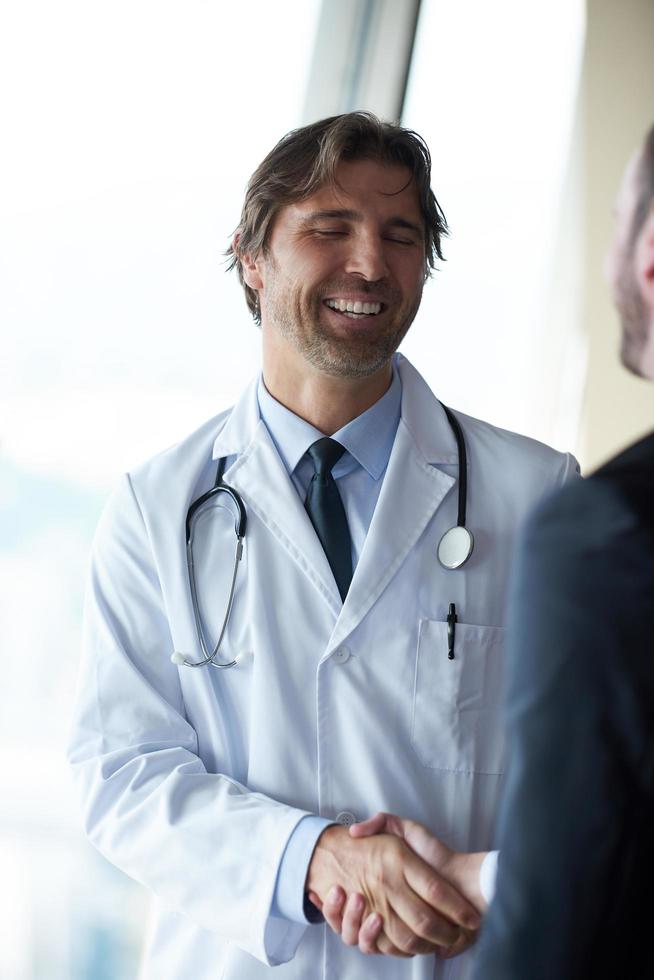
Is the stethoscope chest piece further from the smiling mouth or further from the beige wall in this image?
the beige wall

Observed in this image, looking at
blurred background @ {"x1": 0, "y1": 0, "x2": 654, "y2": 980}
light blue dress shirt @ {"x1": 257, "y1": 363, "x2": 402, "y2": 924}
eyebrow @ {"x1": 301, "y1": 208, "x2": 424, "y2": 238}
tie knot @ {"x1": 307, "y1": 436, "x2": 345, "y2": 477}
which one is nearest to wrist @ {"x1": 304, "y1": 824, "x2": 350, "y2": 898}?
light blue dress shirt @ {"x1": 257, "y1": 363, "x2": 402, "y2": 924}

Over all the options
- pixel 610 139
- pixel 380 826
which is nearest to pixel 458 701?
pixel 380 826

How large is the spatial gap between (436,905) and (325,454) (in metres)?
0.67

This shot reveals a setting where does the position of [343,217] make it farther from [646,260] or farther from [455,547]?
[646,260]

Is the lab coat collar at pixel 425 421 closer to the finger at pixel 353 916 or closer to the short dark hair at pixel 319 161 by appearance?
the short dark hair at pixel 319 161

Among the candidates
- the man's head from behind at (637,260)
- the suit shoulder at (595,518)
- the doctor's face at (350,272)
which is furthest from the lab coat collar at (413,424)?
the suit shoulder at (595,518)

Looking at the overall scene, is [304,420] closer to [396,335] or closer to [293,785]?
[396,335]

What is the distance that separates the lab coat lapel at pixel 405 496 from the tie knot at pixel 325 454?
9 cm

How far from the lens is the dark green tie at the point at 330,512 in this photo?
57.9 inches

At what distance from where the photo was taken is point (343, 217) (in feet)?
5.17

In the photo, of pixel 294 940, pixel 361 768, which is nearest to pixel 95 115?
pixel 361 768

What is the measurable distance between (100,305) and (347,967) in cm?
141

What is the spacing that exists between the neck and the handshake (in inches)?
24.9

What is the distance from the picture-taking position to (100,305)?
2.13 meters
